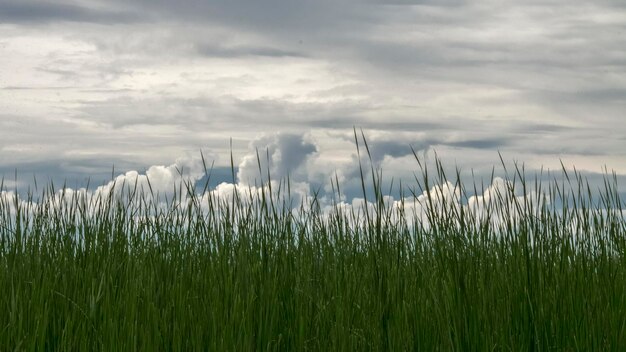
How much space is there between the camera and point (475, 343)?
13.6ft

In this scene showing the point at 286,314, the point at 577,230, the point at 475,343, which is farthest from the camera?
the point at 577,230

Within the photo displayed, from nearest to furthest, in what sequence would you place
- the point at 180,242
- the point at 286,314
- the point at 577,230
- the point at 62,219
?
the point at 286,314, the point at 577,230, the point at 180,242, the point at 62,219

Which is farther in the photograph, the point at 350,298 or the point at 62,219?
the point at 62,219

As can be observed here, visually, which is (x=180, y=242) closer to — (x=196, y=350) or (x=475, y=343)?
(x=196, y=350)

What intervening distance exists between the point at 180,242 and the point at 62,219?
118 cm

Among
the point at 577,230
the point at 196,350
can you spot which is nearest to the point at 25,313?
the point at 196,350

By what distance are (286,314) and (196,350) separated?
2.11 feet

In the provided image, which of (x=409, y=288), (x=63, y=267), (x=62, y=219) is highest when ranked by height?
(x=62, y=219)

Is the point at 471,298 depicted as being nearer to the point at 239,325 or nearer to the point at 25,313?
the point at 239,325

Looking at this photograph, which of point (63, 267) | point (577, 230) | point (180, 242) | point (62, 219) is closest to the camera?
point (63, 267)

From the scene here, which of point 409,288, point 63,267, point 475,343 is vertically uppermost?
point 63,267

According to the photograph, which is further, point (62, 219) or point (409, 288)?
point (62, 219)

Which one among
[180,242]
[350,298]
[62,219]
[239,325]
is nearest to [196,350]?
[239,325]

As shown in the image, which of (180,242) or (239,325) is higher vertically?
(180,242)
